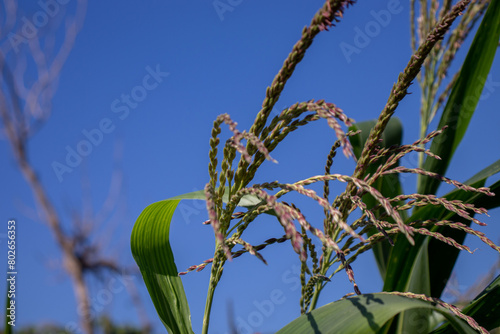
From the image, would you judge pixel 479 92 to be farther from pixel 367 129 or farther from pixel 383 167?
pixel 383 167

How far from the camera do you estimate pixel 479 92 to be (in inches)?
57.6

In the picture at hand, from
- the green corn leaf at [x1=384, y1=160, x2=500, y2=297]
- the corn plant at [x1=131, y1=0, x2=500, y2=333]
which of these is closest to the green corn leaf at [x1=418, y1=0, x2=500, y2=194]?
the corn plant at [x1=131, y1=0, x2=500, y2=333]

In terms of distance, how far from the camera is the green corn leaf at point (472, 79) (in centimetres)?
144

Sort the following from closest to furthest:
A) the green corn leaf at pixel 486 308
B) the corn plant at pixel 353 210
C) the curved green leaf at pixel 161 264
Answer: the corn plant at pixel 353 210 → the curved green leaf at pixel 161 264 → the green corn leaf at pixel 486 308

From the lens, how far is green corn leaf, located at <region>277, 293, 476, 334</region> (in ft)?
2.10

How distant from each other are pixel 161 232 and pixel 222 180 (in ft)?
0.97

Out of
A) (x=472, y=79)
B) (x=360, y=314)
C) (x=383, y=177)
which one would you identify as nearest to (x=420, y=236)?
(x=383, y=177)

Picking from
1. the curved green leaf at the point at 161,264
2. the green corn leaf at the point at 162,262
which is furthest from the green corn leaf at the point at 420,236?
the curved green leaf at the point at 161,264

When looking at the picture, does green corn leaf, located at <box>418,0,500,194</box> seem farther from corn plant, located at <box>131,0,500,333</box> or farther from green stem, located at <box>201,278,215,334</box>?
green stem, located at <box>201,278,215,334</box>

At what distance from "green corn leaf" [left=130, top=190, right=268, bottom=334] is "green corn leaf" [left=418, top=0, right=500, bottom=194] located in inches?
35.2

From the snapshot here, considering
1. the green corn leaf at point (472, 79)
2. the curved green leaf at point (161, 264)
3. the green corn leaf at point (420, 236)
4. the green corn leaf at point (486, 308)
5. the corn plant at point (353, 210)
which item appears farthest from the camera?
the green corn leaf at point (472, 79)

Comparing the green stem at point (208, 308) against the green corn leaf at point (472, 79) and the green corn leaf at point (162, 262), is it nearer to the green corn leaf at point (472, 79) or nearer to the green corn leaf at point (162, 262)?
the green corn leaf at point (162, 262)

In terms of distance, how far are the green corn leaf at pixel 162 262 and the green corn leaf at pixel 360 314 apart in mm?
284

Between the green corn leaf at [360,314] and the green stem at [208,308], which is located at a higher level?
the green stem at [208,308]
